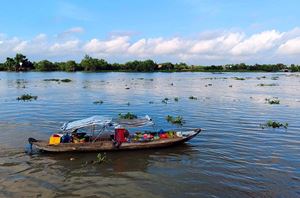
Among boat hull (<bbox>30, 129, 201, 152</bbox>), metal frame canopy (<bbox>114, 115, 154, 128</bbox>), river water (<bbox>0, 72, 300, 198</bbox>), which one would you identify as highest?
metal frame canopy (<bbox>114, 115, 154, 128</bbox>)

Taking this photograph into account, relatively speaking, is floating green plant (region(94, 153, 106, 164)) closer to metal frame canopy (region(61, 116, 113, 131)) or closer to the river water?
the river water

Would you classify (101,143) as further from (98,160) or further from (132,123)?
(132,123)

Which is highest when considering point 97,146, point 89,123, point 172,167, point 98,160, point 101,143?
point 89,123

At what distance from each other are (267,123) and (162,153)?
12004 millimetres

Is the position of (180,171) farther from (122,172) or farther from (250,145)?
(250,145)

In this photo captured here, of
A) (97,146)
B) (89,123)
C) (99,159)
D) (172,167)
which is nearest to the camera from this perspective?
(172,167)

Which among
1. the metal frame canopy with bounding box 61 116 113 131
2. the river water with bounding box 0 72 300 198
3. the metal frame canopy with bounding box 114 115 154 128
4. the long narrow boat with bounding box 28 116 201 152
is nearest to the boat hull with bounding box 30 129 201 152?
the long narrow boat with bounding box 28 116 201 152

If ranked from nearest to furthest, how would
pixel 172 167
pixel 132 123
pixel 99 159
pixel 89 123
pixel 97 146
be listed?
pixel 172 167, pixel 99 159, pixel 97 146, pixel 89 123, pixel 132 123

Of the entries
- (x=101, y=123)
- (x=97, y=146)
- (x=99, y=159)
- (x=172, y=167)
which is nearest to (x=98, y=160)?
(x=99, y=159)

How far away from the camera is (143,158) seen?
730 inches

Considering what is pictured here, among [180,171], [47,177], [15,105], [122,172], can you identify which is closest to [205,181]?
[180,171]

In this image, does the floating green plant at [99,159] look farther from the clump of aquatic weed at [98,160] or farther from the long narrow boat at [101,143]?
the long narrow boat at [101,143]

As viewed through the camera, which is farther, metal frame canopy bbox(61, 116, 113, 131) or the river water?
metal frame canopy bbox(61, 116, 113, 131)

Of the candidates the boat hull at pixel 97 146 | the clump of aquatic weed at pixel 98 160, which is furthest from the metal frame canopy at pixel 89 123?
the clump of aquatic weed at pixel 98 160
